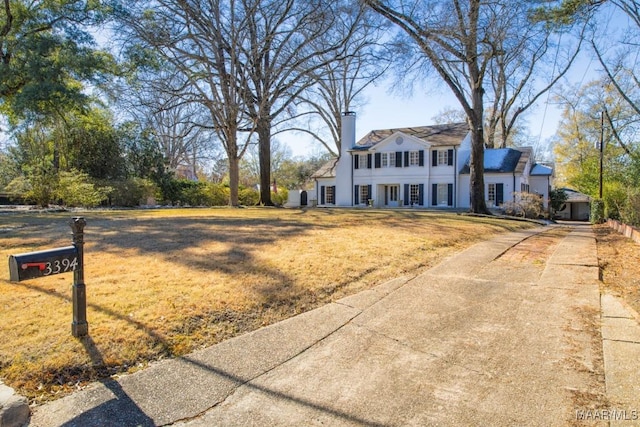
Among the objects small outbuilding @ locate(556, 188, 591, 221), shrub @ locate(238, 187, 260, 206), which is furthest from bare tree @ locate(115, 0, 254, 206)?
small outbuilding @ locate(556, 188, 591, 221)

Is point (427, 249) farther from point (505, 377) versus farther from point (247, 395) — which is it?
point (247, 395)

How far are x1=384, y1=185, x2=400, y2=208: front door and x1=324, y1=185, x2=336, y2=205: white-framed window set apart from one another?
460 cm

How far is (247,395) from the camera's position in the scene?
2791 millimetres

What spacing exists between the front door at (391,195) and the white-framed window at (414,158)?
7.33ft

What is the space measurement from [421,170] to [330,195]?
27.5ft

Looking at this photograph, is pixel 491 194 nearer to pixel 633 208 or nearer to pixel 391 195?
pixel 391 195

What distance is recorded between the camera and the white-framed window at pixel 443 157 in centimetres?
2956

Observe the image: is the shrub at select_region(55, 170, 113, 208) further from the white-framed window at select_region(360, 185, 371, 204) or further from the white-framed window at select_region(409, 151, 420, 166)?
the white-framed window at select_region(409, 151, 420, 166)

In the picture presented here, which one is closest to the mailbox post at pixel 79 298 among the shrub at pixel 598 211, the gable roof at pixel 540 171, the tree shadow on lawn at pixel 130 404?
the tree shadow on lawn at pixel 130 404

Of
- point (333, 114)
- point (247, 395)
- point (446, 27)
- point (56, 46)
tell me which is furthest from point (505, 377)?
point (333, 114)

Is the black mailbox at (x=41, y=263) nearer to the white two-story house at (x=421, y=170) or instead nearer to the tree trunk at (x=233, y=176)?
the tree trunk at (x=233, y=176)

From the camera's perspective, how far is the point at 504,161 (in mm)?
29406

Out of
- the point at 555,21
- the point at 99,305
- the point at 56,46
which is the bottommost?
the point at 99,305

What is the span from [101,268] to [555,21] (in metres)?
11.6
